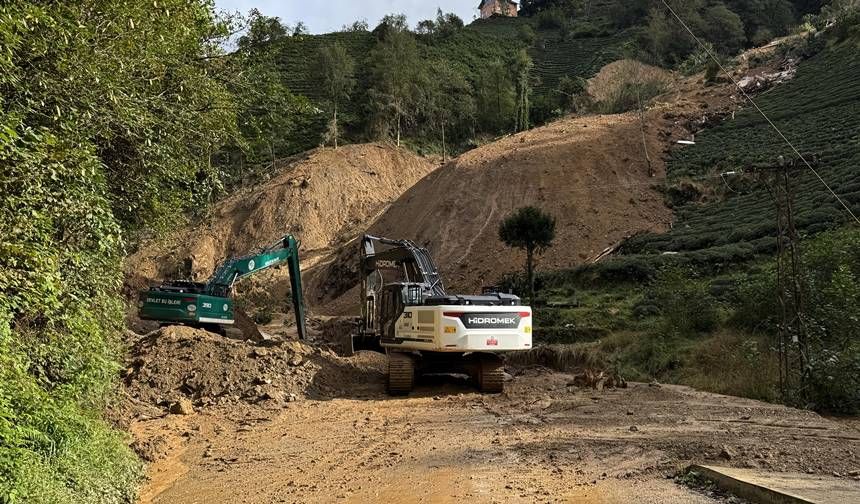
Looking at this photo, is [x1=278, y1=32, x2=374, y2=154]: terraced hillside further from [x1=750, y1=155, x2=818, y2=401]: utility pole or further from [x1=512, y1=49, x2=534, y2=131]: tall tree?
[x1=750, y1=155, x2=818, y2=401]: utility pole

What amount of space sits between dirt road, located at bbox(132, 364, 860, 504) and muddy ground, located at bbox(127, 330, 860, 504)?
26mm

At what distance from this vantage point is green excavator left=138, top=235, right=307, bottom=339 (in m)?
16.7

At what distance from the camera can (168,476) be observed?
7.46 metres

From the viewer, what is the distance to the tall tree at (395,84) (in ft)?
175

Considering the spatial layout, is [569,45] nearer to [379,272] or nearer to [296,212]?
[296,212]

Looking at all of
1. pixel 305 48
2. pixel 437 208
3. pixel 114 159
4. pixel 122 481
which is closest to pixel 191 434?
pixel 122 481

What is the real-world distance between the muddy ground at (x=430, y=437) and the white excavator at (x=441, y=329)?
0.56m

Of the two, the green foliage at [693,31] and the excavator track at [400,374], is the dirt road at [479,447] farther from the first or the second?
the green foliage at [693,31]

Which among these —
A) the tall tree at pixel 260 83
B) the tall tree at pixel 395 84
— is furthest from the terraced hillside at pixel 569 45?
the tall tree at pixel 260 83

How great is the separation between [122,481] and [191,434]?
129 inches

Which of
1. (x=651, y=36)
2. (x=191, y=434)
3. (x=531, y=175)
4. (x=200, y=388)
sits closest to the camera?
(x=191, y=434)

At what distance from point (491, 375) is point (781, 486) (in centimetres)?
770

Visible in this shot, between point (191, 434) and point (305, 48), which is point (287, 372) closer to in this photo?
point (191, 434)

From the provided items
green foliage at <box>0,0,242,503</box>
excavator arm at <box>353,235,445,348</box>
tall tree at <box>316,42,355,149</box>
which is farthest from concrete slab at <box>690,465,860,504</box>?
tall tree at <box>316,42,355,149</box>
